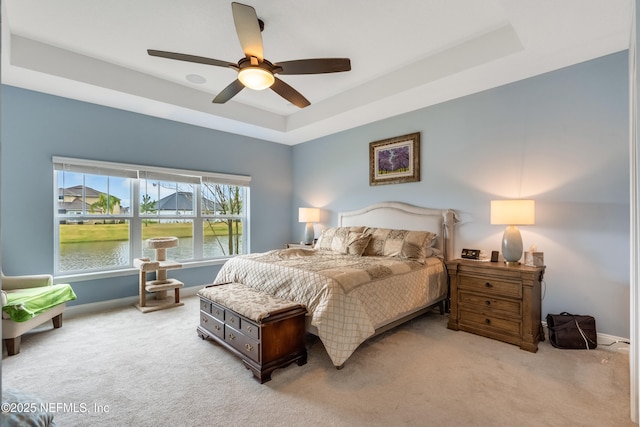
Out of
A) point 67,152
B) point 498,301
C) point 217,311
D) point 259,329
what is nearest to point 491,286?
point 498,301

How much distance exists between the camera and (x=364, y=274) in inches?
116

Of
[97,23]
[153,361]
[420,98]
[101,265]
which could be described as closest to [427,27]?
[420,98]

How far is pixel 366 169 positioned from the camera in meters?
5.07

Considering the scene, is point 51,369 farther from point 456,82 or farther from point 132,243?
point 456,82

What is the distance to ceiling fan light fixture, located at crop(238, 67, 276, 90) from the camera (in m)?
2.64

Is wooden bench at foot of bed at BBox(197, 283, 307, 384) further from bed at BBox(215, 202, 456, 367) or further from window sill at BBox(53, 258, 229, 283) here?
window sill at BBox(53, 258, 229, 283)

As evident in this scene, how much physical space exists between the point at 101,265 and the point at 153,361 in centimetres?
222

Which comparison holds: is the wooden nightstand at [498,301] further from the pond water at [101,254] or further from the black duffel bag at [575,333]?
the pond water at [101,254]

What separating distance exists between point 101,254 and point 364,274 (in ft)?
11.9

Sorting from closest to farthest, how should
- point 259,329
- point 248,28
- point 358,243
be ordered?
1. point 248,28
2. point 259,329
3. point 358,243

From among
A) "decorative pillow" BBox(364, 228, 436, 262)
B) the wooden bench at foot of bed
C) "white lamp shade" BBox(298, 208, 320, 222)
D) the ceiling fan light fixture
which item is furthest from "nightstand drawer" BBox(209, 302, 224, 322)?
"white lamp shade" BBox(298, 208, 320, 222)

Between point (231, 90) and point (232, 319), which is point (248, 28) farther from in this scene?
point (232, 319)

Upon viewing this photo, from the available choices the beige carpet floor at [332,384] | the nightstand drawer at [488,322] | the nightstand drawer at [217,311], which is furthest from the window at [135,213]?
the nightstand drawer at [488,322]

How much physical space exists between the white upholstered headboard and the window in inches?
82.0
